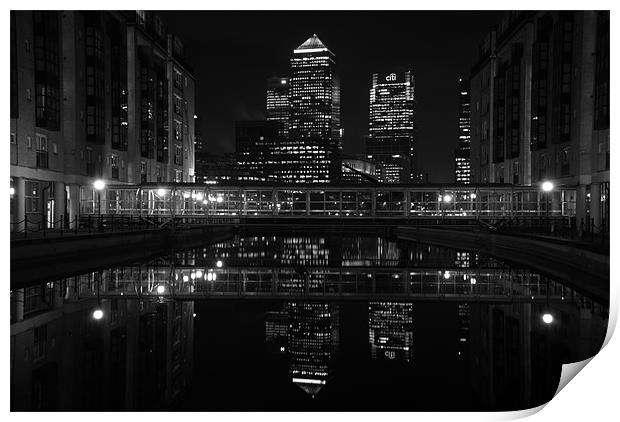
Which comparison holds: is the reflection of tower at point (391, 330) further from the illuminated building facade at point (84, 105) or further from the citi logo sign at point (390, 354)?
the illuminated building facade at point (84, 105)

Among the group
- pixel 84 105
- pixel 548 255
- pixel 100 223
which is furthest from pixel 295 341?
pixel 84 105

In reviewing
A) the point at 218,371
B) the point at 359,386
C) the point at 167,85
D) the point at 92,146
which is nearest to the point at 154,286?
the point at 218,371

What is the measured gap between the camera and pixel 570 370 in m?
13.6

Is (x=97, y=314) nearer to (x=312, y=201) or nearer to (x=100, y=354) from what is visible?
(x=100, y=354)

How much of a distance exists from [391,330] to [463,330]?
2083 millimetres

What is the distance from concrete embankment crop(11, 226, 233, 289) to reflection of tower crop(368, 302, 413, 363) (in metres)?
14.4

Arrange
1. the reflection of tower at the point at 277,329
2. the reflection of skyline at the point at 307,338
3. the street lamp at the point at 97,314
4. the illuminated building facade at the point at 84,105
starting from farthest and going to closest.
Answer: the illuminated building facade at the point at 84,105 → the street lamp at the point at 97,314 → the reflection of tower at the point at 277,329 → the reflection of skyline at the point at 307,338

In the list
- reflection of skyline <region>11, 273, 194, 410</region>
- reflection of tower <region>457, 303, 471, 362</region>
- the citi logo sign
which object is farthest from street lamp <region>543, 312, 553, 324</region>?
reflection of skyline <region>11, 273, 194, 410</region>

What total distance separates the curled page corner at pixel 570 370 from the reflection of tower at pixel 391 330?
132 inches

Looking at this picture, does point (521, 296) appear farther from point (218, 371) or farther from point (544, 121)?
point (544, 121)

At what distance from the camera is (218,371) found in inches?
557

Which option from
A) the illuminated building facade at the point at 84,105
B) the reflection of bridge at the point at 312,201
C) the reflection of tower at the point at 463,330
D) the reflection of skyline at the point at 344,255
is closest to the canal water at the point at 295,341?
the reflection of tower at the point at 463,330

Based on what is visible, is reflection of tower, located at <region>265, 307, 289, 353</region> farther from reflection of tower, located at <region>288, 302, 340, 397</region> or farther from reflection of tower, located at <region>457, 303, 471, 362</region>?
reflection of tower, located at <region>457, 303, 471, 362</region>

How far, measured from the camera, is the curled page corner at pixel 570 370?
516 inches
